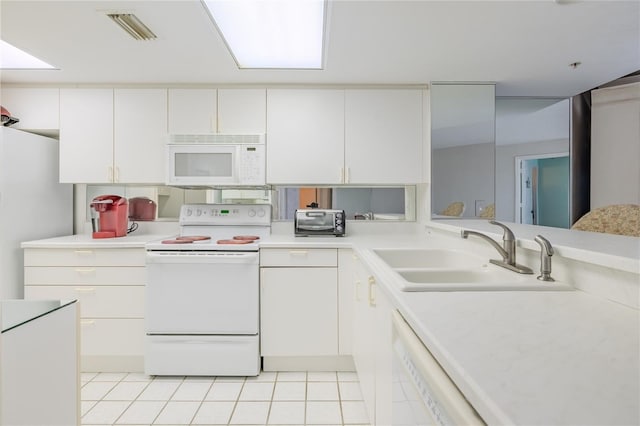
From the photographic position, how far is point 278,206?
2912 millimetres

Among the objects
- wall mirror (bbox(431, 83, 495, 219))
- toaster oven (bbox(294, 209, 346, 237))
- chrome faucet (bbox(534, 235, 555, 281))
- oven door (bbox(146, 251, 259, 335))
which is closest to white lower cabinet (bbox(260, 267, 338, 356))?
oven door (bbox(146, 251, 259, 335))

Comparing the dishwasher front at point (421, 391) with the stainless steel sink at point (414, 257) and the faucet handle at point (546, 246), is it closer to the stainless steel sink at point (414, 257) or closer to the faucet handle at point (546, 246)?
the faucet handle at point (546, 246)

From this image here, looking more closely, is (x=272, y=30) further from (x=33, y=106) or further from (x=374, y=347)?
(x=33, y=106)

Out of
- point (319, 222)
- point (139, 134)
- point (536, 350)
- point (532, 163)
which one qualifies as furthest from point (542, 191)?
point (536, 350)

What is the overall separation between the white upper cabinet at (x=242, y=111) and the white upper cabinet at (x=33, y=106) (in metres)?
1.26

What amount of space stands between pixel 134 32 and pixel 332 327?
2.11 metres

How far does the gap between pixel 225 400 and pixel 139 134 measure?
6.53 feet

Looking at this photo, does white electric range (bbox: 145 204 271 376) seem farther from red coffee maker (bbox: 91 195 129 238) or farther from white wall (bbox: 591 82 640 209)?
white wall (bbox: 591 82 640 209)

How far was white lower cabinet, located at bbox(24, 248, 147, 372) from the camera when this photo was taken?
2287 millimetres

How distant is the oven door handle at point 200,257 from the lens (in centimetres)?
221

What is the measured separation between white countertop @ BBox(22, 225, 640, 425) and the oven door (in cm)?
139

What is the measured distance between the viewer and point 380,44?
2.03 m

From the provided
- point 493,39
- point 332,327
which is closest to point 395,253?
point 332,327

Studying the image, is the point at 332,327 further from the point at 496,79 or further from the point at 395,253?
the point at 496,79
